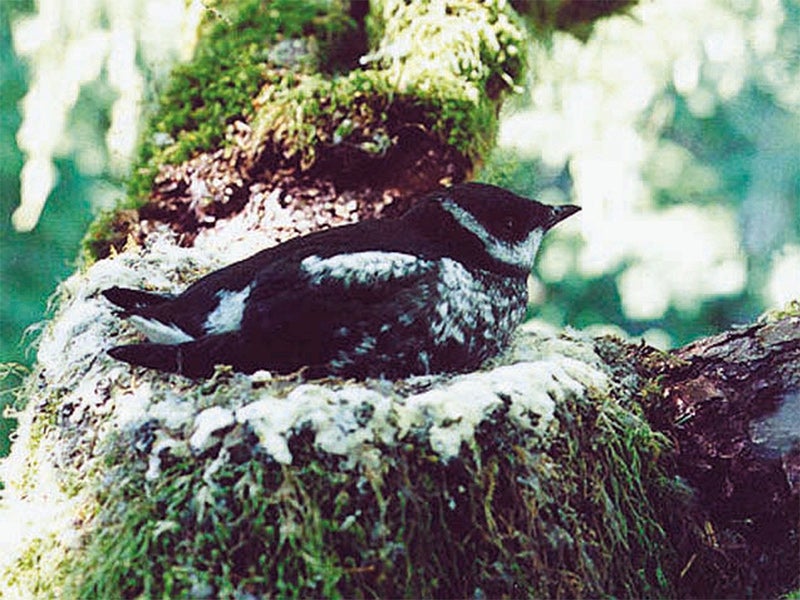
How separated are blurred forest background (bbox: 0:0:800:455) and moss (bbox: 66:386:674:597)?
0.98 meters

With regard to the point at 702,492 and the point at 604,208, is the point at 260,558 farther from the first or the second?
the point at 604,208

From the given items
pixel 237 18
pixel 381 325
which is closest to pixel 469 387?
pixel 381 325

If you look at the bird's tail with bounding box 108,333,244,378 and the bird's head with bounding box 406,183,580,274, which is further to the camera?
the bird's head with bounding box 406,183,580,274

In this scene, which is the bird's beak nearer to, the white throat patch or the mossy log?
the white throat patch

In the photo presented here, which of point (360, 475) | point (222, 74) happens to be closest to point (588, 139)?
point (222, 74)

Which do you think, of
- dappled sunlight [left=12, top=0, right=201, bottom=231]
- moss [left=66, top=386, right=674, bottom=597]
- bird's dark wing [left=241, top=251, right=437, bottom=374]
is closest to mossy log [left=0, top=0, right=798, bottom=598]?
moss [left=66, top=386, right=674, bottom=597]

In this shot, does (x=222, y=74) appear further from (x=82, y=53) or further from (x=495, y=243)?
(x=495, y=243)

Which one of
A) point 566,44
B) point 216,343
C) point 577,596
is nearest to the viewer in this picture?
point 577,596

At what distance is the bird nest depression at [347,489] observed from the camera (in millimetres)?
1696

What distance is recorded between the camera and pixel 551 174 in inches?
231

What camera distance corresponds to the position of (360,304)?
2.15 meters

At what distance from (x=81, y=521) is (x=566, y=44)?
9.42 ft

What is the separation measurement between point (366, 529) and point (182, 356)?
0.60 meters

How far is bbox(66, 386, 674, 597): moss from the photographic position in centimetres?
168
